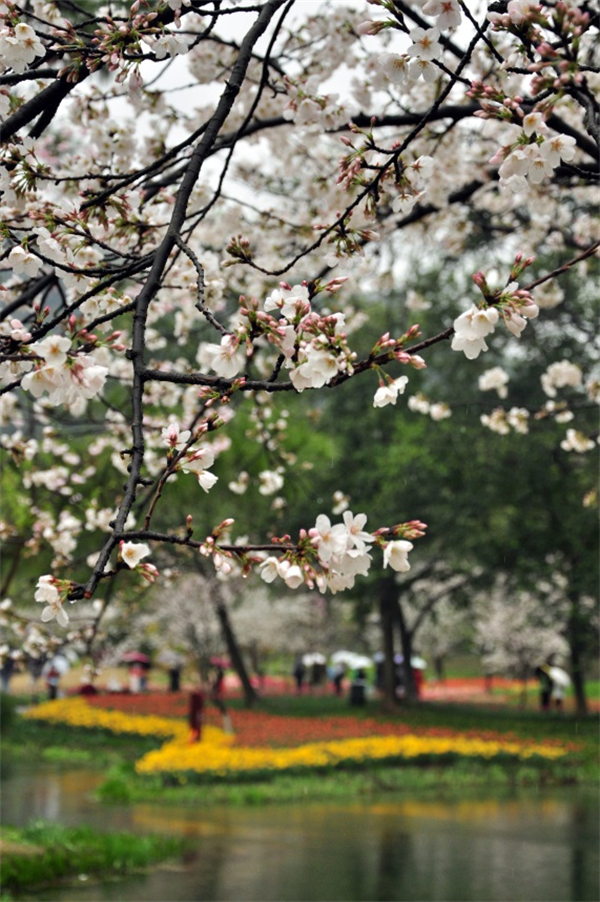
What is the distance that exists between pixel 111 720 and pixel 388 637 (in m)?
7.15

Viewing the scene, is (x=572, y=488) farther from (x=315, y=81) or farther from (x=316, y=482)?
(x=315, y=81)

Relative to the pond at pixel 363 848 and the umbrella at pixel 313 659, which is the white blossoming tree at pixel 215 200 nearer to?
the pond at pixel 363 848

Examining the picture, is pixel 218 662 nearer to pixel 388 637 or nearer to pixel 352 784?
pixel 388 637

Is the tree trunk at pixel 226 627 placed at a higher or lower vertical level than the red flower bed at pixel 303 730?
higher

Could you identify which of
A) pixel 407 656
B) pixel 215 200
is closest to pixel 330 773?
pixel 215 200

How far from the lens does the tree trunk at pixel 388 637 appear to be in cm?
2288

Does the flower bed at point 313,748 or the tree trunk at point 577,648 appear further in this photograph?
the tree trunk at point 577,648

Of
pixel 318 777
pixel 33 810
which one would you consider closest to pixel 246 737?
pixel 318 777

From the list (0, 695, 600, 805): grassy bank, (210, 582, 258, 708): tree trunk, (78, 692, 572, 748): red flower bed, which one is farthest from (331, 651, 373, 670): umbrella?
(0, 695, 600, 805): grassy bank

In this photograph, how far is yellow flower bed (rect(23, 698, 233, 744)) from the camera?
1817cm

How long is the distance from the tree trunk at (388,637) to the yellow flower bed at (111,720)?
5.39 metres

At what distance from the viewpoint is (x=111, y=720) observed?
20031 millimetres

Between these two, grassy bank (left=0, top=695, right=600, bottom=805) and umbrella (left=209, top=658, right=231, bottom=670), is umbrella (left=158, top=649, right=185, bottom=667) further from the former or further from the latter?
grassy bank (left=0, top=695, right=600, bottom=805)

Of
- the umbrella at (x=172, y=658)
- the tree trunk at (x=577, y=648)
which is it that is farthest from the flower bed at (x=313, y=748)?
the umbrella at (x=172, y=658)
